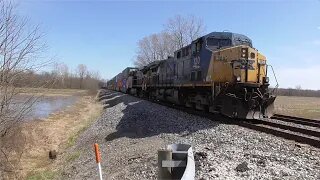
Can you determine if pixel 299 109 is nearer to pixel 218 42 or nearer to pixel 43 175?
pixel 218 42

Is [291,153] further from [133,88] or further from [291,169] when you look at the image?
[133,88]

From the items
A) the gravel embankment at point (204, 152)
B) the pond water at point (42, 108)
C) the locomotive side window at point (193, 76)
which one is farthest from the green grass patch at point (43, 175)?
the locomotive side window at point (193, 76)

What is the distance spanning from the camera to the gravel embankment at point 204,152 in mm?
7355

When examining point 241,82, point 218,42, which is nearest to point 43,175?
point 241,82

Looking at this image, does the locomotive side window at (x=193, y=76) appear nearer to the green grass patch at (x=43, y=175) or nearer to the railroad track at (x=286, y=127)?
the railroad track at (x=286, y=127)

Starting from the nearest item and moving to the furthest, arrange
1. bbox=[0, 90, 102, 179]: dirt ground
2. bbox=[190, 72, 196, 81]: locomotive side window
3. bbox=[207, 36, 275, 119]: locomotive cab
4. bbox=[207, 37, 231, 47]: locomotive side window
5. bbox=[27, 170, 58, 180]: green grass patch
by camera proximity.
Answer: bbox=[27, 170, 58, 180]: green grass patch, bbox=[0, 90, 102, 179]: dirt ground, bbox=[207, 36, 275, 119]: locomotive cab, bbox=[207, 37, 231, 47]: locomotive side window, bbox=[190, 72, 196, 81]: locomotive side window

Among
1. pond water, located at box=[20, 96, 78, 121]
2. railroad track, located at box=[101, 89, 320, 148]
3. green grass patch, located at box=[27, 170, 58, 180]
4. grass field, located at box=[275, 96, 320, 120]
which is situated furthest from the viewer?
grass field, located at box=[275, 96, 320, 120]

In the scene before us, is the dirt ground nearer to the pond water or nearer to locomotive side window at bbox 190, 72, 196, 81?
the pond water

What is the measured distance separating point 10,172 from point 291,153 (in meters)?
9.28

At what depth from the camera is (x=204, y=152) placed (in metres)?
8.90

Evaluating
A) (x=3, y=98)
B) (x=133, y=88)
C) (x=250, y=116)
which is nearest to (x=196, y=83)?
(x=250, y=116)

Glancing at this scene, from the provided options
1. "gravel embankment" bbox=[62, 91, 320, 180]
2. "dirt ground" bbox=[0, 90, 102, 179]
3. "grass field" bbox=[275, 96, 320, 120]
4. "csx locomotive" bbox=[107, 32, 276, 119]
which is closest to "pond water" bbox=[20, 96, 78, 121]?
"dirt ground" bbox=[0, 90, 102, 179]

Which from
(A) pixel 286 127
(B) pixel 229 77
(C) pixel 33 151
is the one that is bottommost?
(C) pixel 33 151

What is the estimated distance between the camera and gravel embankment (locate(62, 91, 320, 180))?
736 cm
